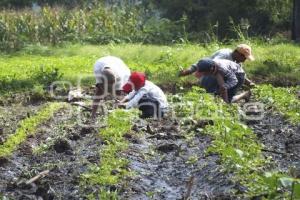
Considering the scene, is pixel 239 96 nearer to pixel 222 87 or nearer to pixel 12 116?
pixel 222 87

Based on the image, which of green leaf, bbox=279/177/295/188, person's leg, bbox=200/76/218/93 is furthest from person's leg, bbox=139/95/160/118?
green leaf, bbox=279/177/295/188

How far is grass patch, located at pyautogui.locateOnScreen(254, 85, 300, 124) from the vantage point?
768 centimetres

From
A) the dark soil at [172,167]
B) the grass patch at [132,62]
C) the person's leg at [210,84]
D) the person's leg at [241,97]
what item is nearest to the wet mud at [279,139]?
the dark soil at [172,167]

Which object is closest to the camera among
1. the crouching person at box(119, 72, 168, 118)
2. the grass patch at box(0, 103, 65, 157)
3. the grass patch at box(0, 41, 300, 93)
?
the grass patch at box(0, 103, 65, 157)

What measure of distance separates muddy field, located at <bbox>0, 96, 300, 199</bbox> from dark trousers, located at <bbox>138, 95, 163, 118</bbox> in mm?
220

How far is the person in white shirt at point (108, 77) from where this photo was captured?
8.35m

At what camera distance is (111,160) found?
6.04 metres

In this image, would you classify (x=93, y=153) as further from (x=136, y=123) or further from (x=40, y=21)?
(x=40, y=21)

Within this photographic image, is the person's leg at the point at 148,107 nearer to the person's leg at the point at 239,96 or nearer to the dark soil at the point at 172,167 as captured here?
the dark soil at the point at 172,167

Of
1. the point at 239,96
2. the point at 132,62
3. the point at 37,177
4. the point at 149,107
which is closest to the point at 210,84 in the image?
the point at 239,96

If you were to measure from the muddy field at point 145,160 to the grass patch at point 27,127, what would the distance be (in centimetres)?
9

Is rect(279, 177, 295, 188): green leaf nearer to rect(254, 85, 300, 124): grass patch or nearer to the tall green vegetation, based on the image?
rect(254, 85, 300, 124): grass patch

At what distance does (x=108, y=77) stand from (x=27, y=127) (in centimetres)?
115

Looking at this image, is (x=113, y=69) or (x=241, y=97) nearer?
(x=113, y=69)
